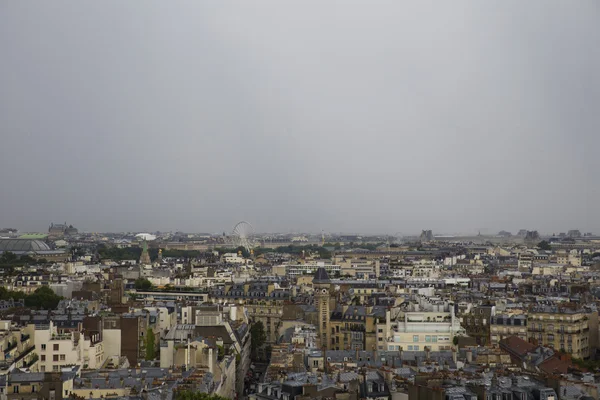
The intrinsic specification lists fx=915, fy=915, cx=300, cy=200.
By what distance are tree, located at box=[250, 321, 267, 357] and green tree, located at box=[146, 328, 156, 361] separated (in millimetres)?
13766

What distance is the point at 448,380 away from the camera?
3522 centimetres

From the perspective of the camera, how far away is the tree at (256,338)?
6503cm

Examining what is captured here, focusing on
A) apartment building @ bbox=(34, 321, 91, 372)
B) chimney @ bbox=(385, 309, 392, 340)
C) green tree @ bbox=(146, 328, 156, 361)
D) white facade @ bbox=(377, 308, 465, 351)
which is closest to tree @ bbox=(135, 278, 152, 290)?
green tree @ bbox=(146, 328, 156, 361)

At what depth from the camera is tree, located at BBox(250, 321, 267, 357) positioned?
65.0 meters

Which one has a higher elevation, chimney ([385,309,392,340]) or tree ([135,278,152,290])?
tree ([135,278,152,290])

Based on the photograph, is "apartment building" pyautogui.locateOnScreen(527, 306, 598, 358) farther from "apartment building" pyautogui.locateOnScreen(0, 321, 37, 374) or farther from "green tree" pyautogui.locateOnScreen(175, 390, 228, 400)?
"apartment building" pyautogui.locateOnScreen(0, 321, 37, 374)

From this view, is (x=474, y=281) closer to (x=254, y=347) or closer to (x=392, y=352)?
(x=254, y=347)

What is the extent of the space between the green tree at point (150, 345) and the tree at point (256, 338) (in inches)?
542

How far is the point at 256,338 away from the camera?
6569cm

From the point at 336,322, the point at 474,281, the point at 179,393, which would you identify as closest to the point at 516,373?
the point at 179,393

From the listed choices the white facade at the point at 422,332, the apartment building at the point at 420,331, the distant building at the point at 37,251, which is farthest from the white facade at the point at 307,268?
the white facade at the point at 422,332

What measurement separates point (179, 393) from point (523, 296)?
5265 cm

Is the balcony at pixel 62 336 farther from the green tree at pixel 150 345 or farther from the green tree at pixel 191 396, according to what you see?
the green tree at pixel 191 396

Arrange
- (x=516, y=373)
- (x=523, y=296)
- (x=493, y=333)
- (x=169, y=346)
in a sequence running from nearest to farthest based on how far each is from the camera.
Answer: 1. (x=516, y=373)
2. (x=169, y=346)
3. (x=493, y=333)
4. (x=523, y=296)
